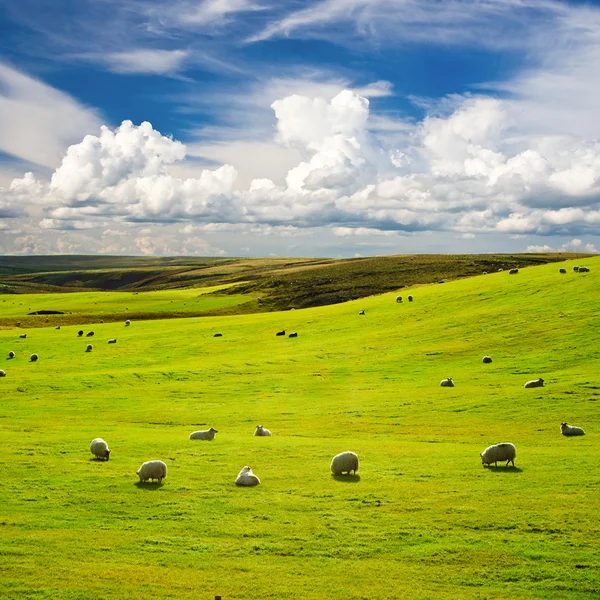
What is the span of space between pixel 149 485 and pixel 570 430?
1995cm

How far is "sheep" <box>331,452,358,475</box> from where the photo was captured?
22266 millimetres

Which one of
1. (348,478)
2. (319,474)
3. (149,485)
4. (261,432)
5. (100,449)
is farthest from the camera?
(261,432)

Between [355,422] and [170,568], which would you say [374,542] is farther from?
[355,422]

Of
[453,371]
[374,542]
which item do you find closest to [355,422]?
[453,371]

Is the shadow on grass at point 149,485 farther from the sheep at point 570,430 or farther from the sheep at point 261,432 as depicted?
the sheep at point 570,430

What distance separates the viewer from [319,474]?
22.5 metres

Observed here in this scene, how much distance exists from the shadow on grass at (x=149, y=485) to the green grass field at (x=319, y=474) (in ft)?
0.32

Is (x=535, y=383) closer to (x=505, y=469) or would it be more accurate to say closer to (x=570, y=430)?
(x=570, y=430)

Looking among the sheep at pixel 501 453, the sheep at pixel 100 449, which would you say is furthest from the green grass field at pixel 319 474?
the sheep at pixel 501 453

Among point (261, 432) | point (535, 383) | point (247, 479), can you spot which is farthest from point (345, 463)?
point (535, 383)

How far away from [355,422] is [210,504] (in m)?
15.8

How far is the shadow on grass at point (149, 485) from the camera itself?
20.6 metres

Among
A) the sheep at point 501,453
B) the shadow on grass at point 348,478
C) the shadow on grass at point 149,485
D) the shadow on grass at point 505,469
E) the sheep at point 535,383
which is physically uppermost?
the sheep at point 535,383

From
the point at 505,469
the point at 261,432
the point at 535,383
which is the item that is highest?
the point at 535,383
